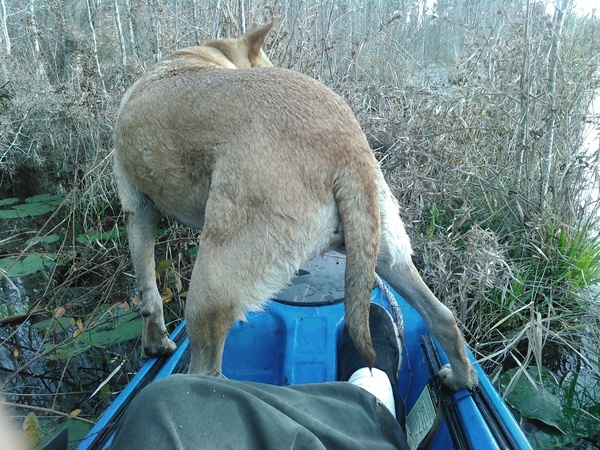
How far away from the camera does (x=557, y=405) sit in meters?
2.64

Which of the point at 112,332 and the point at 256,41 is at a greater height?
the point at 256,41

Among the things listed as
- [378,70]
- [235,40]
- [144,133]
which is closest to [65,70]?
[378,70]

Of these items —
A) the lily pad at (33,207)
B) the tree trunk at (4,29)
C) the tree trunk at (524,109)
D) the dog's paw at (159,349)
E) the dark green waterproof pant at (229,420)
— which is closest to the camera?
the dark green waterproof pant at (229,420)

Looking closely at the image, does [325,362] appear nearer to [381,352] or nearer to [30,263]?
[381,352]

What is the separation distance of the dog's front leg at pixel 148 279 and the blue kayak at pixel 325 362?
0.39 ft

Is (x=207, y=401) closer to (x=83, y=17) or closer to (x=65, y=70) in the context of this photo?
(x=65, y=70)

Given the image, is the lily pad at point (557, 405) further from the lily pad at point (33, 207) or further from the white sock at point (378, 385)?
the lily pad at point (33, 207)

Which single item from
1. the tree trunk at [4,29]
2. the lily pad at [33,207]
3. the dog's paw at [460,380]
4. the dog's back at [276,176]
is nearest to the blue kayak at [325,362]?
the dog's paw at [460,380]

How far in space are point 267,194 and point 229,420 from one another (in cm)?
80

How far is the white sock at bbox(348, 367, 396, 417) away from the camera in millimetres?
1974

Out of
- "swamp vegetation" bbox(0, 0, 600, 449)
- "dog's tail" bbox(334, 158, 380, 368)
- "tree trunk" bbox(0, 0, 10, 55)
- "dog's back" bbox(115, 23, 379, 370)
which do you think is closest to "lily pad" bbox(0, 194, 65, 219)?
"swamp vegetation" bbox(0, 0, 600, 449)

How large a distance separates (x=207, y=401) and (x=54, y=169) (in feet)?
21.0

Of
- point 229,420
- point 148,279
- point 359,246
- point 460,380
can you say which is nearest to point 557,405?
point 460,380

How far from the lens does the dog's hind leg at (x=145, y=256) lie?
98.7 inches
